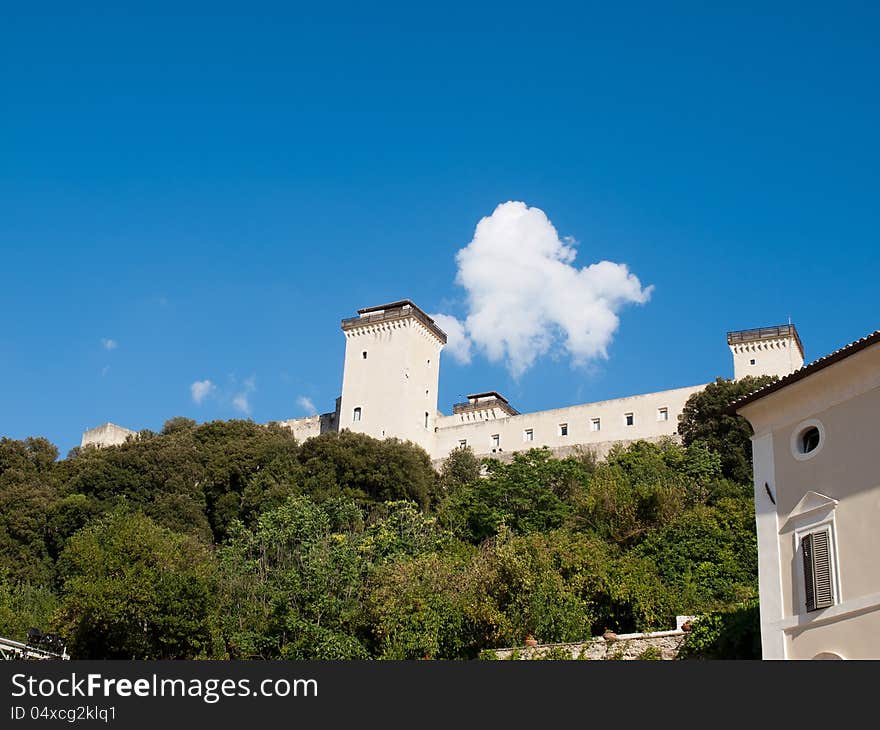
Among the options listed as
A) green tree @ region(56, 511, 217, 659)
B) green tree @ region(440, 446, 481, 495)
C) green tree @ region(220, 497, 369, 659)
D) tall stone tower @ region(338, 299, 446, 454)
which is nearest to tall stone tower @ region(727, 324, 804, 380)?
green tree @ region(440, 446, 481, 495)

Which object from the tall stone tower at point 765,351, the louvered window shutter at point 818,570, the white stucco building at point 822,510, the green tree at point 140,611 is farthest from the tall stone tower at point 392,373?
the louvered window shutter at point 818,570

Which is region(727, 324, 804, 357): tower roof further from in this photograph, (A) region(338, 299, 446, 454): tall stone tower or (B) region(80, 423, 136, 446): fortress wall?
(B) region(80, 423, 136, 446): fortress wall

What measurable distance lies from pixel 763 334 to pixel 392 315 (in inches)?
867

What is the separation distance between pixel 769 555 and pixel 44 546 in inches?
1416

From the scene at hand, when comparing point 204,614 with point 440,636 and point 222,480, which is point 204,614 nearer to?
point 440,636

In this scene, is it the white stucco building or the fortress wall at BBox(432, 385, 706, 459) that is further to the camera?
the fortress wall at BBox(432, 385, 706, 459)

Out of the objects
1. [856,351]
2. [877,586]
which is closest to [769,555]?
[877,586]

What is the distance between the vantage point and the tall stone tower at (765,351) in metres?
59.2

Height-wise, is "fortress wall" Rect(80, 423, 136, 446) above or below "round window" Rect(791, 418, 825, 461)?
above

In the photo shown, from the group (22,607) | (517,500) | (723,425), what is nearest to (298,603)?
(22,607)

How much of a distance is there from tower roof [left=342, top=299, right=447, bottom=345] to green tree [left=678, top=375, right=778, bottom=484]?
1859cm

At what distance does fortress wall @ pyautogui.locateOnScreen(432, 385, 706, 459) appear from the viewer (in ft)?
194

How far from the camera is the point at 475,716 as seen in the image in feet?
42.0

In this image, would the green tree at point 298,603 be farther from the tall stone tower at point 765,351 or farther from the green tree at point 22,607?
the tall stone tower at point 765,351
